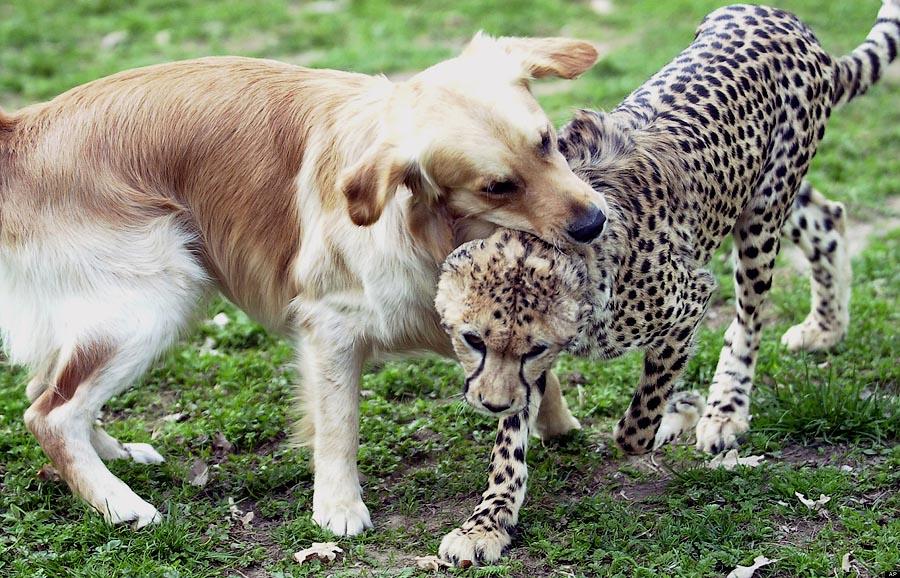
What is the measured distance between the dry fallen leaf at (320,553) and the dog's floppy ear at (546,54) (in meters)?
1.89

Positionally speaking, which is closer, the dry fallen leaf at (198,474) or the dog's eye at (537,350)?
the dog's eye at (537,350)

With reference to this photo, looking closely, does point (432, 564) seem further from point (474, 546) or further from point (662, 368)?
point (662, 368)

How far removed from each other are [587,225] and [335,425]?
1387 mm

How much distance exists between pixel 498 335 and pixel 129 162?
5.93 feet

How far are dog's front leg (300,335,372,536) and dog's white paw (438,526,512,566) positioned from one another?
17.0 inches

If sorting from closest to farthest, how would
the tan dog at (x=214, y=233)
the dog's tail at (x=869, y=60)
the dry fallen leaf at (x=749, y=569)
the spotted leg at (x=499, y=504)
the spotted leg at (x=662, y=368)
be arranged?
1. the dry fallen leaf at (x=749, y=569)
2. the spotted leg at (x=499, y=504)
3. the tan dog at (x=214, y=233)
4. the spotted leg at (x=662, y=368)
5. the dog's tail at (x=869, y=60)

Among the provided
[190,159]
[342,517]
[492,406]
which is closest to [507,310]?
[492,406]

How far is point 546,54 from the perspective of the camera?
442cm

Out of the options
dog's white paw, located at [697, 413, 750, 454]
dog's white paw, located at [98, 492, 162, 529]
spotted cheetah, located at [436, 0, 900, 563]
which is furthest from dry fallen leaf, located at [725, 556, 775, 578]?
dog's white paw, located at [98, 492, 162, 529]

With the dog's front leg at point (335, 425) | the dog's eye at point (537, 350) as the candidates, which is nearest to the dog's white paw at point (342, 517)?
Result: the dog's front leg at point (335, 425)

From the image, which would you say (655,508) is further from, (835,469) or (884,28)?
(884,28)

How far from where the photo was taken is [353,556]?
174 inches

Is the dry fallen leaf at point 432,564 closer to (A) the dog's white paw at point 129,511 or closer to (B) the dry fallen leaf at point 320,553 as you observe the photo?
(B) the dry fallen leaf at point 320,553

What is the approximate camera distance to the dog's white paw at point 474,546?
4.27 meters
